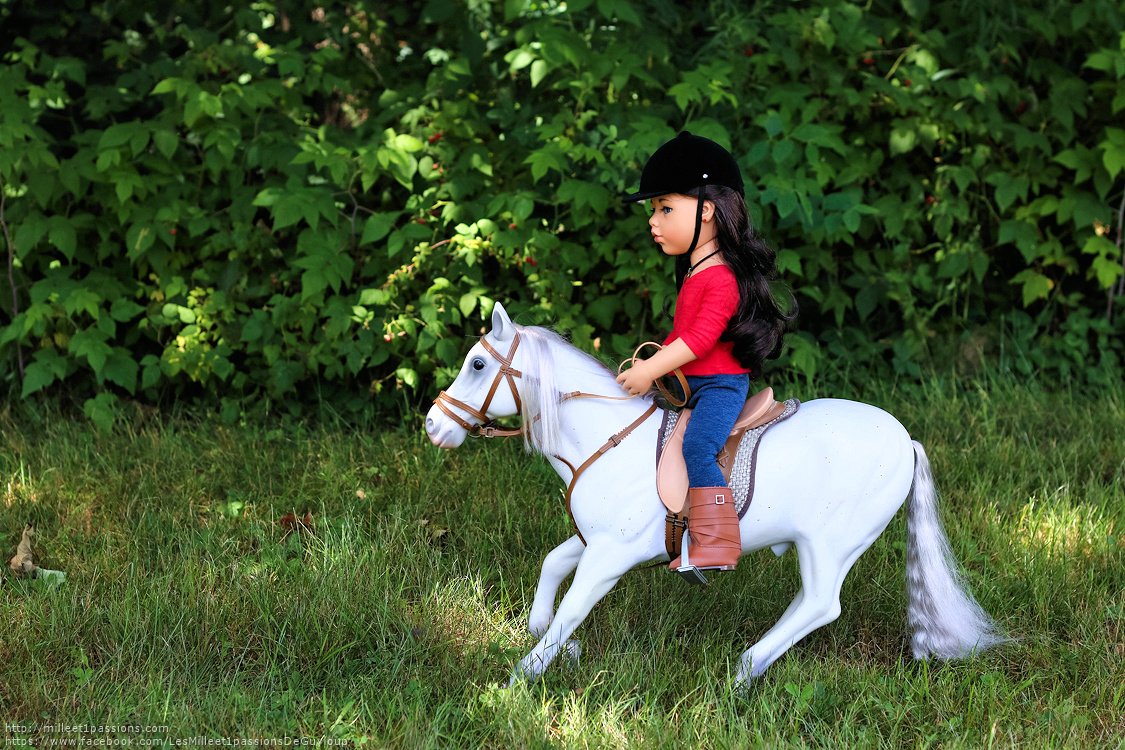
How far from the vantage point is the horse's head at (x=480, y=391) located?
260 cm

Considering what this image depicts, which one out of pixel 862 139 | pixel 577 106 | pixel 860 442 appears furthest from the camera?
pixel 862 139

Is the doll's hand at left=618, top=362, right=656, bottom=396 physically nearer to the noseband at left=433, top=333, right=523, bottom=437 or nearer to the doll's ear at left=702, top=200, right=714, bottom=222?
the noseband at left=433, top=333, right=523, bottom=437

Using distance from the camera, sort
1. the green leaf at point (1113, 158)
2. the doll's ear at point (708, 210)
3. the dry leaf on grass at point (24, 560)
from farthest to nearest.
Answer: the green leaf at point (1113, 158)
the dry leaf on grass at point (24, 560)
the doll's ear at point (708, 210)

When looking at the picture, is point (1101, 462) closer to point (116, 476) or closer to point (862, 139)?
point (862, 139)

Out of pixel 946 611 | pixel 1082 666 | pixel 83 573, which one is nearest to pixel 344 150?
pixel 83 573

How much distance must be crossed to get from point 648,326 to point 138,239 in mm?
2535

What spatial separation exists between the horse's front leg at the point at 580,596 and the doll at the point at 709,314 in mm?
180

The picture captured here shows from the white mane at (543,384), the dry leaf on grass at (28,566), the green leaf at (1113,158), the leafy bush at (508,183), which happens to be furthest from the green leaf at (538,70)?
the green leaf at (1113,158)

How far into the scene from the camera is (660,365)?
259 cm

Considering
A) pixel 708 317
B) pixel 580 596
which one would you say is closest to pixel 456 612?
pixel 580 596

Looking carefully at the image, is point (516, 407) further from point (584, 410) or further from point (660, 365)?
point (660, 365)

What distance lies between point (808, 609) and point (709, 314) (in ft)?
2.97

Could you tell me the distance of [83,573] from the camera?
3225 millimetres

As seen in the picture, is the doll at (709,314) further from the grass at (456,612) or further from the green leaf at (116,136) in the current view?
the green leaf at (116,136)
